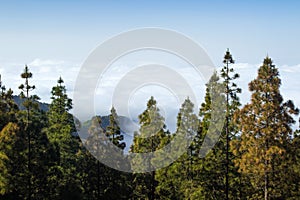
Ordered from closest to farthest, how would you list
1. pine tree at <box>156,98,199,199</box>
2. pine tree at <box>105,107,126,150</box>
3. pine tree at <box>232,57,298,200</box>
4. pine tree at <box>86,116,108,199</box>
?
1. pine tree at <box>232,57,298,200</box>
2. pine tree at <box>156,98,199,199</box>
3. pine tree at <box>86,116,108,199</box>
4. pine tree at <box>105,107,126,150</box>

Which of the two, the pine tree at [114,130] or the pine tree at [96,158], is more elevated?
the pine tree at [114,130]

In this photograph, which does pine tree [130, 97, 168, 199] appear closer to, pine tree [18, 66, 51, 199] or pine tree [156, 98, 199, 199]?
pine tree [156, 98, 199, 199]

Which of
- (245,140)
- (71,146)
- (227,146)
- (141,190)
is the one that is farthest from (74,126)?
(245,140)

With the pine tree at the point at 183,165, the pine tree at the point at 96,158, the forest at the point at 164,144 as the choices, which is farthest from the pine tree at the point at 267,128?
the pine tree at the point at 96,158

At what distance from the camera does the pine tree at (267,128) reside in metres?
37.2

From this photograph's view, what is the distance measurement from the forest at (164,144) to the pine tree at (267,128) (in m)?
0.08

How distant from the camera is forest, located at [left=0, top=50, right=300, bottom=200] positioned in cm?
3750

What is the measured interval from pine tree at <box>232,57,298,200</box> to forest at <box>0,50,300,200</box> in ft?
0.25

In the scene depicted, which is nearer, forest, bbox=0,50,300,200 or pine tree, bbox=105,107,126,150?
forest, bbox=0,50,300,200

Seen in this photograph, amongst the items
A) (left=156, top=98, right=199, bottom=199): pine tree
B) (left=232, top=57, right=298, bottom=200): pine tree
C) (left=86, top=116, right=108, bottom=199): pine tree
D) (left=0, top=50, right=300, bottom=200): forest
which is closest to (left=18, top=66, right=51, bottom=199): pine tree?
(left=0, top=50, right=300, bottom=200): forest

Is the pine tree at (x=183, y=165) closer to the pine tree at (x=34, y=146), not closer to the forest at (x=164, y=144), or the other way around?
the forest at (x=164, y=144)

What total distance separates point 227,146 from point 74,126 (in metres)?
17.6

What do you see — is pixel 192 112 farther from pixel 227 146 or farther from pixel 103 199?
pixel 103 199

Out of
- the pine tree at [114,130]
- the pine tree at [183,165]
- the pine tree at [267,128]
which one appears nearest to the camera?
A: the pine tree at [267,128]
